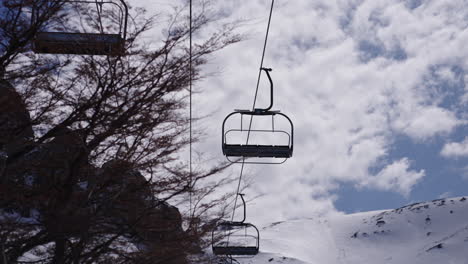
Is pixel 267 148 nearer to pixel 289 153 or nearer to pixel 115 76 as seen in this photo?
pixel 289 153

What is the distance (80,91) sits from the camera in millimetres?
6031

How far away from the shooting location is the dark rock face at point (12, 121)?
573 centimetres

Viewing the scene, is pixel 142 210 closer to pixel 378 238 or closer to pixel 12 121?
pixel 12 121

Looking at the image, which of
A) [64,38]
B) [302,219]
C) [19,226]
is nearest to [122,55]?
[64,38]

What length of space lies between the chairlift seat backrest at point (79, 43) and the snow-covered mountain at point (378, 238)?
395 feet

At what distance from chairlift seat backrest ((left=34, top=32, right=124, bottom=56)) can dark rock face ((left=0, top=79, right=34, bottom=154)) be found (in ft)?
1.84

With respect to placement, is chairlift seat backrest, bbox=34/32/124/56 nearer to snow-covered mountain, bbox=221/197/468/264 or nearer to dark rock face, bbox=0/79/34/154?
dark rock face, bbox=0/79/34/154

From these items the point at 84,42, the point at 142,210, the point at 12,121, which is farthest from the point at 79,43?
the point at 142,210

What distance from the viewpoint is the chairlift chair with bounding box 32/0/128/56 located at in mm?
5410

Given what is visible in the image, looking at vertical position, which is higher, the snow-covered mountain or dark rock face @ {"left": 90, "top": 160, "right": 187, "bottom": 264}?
the snow-covered mountain

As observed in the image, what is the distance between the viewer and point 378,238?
160750 mm

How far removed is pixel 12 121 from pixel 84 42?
1160mm

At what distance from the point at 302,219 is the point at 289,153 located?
605ft

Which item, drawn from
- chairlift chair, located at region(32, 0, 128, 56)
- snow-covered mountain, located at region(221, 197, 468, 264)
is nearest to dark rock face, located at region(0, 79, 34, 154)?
chairlift chair, located at region(32, 0, 128, 56)
